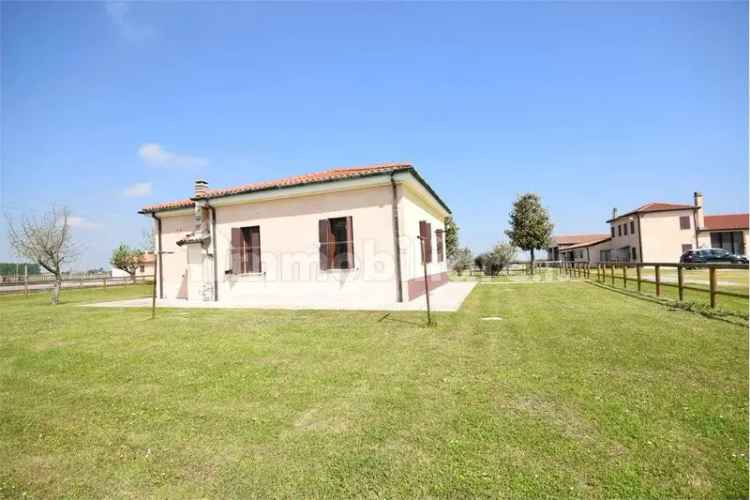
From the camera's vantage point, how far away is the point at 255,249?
11.1 m

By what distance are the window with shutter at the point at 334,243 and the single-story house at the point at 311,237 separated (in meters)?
0.03

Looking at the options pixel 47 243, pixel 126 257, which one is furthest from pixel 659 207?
pixel 126 257

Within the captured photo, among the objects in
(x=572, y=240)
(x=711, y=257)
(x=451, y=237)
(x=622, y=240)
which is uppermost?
(x=572, y=240)

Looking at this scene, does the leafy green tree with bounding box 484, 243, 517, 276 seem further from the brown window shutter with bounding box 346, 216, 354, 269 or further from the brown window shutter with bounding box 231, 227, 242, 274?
the brown window shutter with bounding box 231, 227, 242, 274

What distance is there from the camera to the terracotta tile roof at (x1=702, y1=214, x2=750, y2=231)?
1179 inches

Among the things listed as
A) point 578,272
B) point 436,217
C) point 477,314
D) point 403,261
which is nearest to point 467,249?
point 578,272

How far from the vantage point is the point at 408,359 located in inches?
167

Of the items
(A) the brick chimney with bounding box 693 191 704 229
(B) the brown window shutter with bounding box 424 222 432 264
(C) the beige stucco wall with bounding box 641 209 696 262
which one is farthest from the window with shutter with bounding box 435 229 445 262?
(A) the brick chimney with bounding box 693 191 704 229

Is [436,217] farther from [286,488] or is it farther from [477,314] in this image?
[286,488]

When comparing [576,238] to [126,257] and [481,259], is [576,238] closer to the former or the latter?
[481,259]

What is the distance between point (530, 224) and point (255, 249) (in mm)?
25571

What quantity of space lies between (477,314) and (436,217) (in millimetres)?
8444

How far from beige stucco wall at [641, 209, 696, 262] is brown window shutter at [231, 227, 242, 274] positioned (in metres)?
34.4

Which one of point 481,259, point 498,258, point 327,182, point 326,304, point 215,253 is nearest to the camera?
point 327,182
